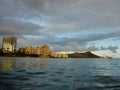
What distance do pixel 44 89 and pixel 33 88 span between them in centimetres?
151

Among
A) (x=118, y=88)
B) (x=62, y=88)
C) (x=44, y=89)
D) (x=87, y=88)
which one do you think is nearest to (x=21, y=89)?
(x=44, y=89)

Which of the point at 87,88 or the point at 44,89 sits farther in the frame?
the point at 87,88

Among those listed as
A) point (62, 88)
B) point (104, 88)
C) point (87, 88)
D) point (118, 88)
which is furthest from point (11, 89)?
point (118, 88)

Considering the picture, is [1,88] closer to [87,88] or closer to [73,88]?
[73,88]

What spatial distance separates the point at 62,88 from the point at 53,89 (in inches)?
60.7

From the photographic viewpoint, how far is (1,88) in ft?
89.9

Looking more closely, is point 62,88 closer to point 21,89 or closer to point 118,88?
point 21,89

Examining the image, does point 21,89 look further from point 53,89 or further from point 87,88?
point 87,88

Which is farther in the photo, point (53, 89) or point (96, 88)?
point (96, 88)

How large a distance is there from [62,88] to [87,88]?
3600mm

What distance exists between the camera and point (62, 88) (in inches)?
1113

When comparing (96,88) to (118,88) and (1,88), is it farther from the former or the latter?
(1,88)

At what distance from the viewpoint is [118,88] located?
97.5 feet

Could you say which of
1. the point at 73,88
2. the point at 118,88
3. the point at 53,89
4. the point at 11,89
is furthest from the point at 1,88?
the point at 118,88
